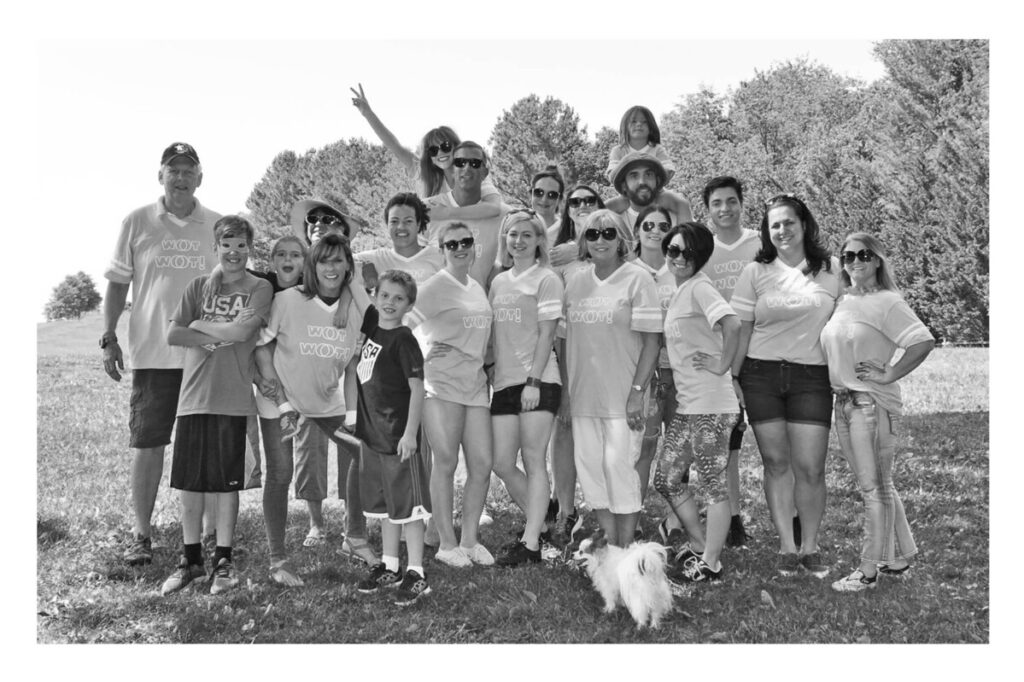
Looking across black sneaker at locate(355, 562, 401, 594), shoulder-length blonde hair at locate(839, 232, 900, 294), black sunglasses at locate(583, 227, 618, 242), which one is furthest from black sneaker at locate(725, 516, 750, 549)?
black sneaker at locate(355, 562, 401, 594)

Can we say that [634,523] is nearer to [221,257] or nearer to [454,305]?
[454,305]

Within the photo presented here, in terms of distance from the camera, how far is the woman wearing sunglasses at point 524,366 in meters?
6.01

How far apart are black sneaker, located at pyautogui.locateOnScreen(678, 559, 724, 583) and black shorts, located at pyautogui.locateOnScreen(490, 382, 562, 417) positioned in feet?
4.53

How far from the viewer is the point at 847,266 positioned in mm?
5520

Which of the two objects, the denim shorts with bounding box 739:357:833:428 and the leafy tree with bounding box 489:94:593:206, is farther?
the leafy tree with bounding box 489:94:593:206

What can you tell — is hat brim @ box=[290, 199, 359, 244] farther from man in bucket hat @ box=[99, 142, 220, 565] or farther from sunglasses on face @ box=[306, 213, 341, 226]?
man in bucket hat @ box=[99, 142, 220, 565]

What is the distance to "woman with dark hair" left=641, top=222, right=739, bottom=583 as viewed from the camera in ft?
18.4

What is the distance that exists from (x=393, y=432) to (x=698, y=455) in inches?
78.1

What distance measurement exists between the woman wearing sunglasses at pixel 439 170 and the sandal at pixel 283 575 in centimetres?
290

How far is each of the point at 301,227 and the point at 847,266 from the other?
4108 millimetres

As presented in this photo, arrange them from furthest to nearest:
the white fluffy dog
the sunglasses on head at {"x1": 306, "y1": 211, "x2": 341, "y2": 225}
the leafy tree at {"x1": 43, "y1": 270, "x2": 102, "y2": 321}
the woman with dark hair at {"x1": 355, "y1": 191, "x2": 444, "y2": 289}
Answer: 1. the leafy tree at {"x1": 43, "y1": 270, "x2": 102, "y2": 321}
2. the sunglasses on head at {"x1": 306, "y1": 211, "x2": 341, "y2": 225}
3. the woman with dark hair at {"x1": 355, "y1": 191, "x2": 444, "y2": 289}
4. the white fluffy dog

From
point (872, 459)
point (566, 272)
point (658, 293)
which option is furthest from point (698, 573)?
point (566, 272)

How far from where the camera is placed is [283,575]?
5.83 m

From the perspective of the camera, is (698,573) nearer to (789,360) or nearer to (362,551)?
(789,360)
